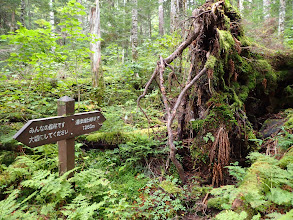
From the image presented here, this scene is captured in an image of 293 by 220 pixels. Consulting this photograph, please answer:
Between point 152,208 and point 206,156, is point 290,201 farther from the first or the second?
point 152,208

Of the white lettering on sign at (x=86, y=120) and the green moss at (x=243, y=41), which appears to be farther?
the green moss at (x=243, y=41)

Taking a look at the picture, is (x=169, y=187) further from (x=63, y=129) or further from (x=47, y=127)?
(x=47, y=127)

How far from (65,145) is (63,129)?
31cm

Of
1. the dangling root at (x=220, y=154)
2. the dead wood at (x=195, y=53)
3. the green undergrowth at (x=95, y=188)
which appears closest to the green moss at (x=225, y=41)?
the dead wood at (x=195, y=53)

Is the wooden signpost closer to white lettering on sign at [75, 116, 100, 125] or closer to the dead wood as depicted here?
white lettering on sign at [75, 116, 100, 125]

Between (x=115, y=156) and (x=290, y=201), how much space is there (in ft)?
11.5

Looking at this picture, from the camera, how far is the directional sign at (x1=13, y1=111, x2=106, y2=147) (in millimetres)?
2543

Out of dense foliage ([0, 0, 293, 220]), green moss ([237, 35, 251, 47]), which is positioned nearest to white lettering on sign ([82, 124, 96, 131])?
dense foliage ([0, 0, 293, 220])

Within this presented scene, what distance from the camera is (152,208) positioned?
310cm

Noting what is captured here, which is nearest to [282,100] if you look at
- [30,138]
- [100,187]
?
[100,187]

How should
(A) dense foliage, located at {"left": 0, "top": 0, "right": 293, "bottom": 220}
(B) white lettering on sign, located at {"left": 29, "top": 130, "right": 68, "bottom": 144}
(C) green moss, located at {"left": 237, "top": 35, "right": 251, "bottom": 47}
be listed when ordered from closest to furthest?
(A) dense foliage, located at {"left": 0, "top": 0, "right": 293, "bottom": 220}, (B) white lettering on sign, located at {"left": 29, "top": 130, "right": 68, "bottom": 144}, (C) green moss, located at {"left": 237, "top": 35, "right": 251, "bottom": 47}

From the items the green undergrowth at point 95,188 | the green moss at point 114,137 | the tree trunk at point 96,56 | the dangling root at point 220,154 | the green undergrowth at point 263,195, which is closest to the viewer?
the green undergrowth at point 263,195

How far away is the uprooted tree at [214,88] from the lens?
3.57 m

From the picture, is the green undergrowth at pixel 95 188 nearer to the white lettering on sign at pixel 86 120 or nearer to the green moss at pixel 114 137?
the green moss at pixel 114 137
